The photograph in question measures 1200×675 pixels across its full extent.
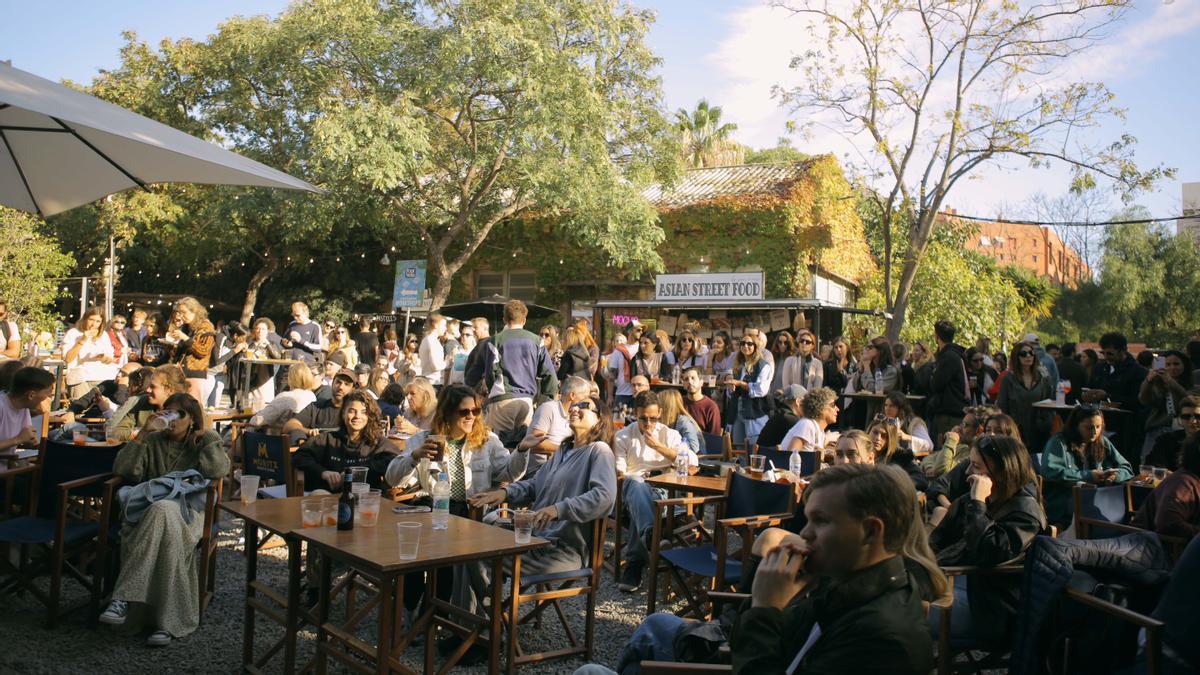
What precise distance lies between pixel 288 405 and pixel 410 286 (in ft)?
43.3

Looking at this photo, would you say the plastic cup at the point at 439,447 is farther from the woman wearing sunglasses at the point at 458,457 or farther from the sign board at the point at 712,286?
the sign board at the point at 712,286

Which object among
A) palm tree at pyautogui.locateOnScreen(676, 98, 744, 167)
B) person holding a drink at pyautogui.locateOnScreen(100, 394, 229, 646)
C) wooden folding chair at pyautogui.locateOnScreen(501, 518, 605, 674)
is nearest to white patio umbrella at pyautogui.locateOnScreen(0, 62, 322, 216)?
person holding a drink at pyautogui.locateOnScreen(100, 394, 229, 646)

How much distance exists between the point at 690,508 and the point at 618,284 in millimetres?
16542

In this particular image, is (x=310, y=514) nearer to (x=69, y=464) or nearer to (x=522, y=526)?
(x=522, y=526)

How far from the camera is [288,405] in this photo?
691cm

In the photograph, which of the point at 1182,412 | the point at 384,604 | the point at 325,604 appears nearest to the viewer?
the point at 384,604

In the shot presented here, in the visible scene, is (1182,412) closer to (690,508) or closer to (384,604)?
(690,508)

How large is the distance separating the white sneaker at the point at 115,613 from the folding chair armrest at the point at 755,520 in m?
3.06

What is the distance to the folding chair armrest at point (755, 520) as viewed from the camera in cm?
445

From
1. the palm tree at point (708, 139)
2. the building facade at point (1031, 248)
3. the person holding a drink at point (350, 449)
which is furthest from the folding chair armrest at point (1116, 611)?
the building facade at point (1031, 248)

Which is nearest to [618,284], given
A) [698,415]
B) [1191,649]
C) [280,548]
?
[698,415]

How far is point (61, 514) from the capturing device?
4531 millimetres

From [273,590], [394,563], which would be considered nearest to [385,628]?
[394,563]

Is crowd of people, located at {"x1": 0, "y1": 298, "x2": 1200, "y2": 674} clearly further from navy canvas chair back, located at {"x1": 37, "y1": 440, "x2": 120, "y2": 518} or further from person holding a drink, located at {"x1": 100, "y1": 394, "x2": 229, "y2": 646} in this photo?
navy canvas chair back, located at {"x1": 37, "y1": 440, "x2": 120, "y2": 518}
